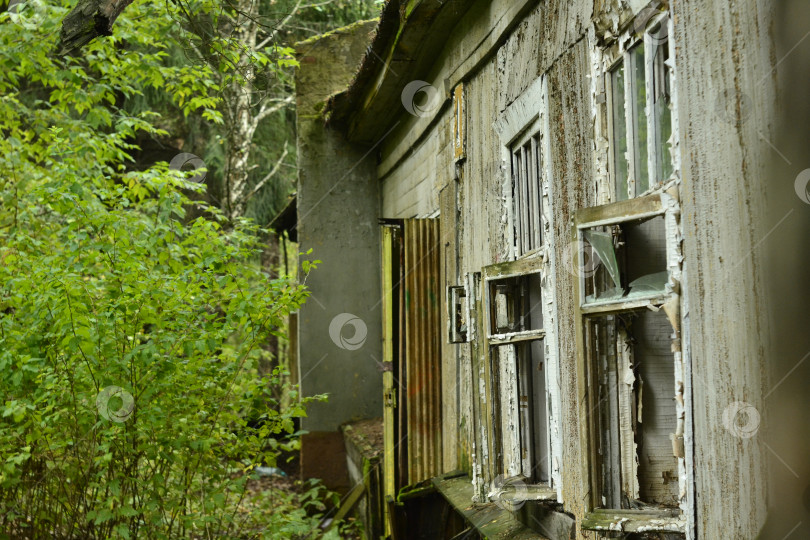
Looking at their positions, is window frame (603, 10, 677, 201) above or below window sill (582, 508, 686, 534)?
above

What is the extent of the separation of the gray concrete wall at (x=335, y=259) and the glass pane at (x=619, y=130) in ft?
20.0

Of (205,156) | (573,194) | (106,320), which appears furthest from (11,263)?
(205,156)

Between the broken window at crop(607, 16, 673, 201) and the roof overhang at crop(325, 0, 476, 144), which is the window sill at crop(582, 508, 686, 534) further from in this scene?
the roof overhang at crop(325, 0, 476, 144)

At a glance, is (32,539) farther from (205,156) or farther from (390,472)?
(205,156)

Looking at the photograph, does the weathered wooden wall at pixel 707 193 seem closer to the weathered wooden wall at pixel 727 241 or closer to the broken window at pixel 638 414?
the weathered wooden wall at pixel 727 241

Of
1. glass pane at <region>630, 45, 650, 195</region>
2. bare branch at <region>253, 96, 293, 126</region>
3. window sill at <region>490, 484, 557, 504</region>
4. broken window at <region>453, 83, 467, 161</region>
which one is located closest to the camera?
glass pane at <region>630, 45, 650, 195</region>

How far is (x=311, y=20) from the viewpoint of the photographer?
49.0 ft

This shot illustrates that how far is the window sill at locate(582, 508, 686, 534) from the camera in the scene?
2.17m

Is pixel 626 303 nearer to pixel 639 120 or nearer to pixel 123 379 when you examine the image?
pixel 639 120

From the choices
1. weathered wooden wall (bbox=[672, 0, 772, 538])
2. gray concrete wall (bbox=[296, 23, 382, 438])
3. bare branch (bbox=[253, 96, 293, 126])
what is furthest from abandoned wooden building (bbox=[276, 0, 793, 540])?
bare branch (bbox=[253, 96, 293, 126])

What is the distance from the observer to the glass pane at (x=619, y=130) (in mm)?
2656

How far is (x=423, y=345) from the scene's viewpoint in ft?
19.0

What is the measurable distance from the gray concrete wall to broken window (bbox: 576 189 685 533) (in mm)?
6164

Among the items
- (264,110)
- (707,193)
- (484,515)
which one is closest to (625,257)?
(707,193)
